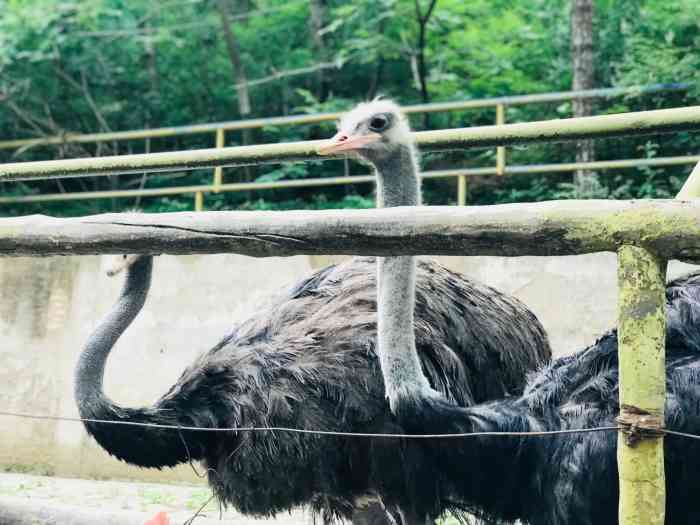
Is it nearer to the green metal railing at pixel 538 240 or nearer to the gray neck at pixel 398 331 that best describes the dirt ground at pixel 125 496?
the gray neck at pixel 398 331

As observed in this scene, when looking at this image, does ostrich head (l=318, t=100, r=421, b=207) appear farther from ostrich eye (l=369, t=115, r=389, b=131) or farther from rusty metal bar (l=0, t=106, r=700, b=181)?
rusty metal bar (l=0, t=106, r=700, b=181)

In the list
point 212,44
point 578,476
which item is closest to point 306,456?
point 578,476

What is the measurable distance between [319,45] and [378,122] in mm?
7245

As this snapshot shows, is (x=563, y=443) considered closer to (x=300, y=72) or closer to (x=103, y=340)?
(x=103, y=340)

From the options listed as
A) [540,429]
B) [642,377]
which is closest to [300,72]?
[540,429]

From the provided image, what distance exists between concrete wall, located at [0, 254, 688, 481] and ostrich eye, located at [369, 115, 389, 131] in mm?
2586

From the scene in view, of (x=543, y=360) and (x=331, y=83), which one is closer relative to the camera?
(x=543, y=360)

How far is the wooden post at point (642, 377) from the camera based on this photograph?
172cm

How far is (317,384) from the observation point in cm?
297

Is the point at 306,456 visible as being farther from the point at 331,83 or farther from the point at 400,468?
the point at 331,83

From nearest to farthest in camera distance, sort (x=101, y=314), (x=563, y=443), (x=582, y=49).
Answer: (x=563, y=443), (x=101, y=314), (x=582, y=49)

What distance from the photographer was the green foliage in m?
7.95

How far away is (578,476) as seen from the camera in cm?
216

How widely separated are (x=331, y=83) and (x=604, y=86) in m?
2.91
